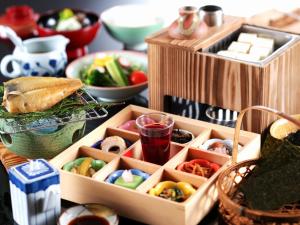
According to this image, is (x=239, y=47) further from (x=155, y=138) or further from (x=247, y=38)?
(x=155, y=138)

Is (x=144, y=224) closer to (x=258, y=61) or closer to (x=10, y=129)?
(x=10, y=129)

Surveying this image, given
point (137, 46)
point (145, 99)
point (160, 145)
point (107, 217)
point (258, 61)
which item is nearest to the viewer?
point (107, 217)

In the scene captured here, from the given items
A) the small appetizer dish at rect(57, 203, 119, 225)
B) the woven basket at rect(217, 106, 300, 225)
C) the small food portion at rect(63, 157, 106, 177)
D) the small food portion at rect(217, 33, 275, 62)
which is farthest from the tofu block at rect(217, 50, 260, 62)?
the small appetizer dish at rect(57, 203, 119, 225)

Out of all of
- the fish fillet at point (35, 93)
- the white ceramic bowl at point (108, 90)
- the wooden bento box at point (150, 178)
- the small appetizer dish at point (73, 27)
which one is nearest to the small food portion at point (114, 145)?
the wooden bento box at point (150, 178)

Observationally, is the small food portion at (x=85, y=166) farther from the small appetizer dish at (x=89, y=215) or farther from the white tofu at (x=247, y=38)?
the white tofu at (x=247, y=38)

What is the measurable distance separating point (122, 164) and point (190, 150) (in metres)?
0.16

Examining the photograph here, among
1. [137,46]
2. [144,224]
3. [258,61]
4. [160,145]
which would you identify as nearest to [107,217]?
[144,224]

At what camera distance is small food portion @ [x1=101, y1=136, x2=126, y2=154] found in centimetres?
154

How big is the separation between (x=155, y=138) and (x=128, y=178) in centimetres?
12

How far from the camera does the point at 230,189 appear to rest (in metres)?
1.36

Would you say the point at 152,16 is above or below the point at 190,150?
above

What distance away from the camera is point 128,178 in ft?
4.60

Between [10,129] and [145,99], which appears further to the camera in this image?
[145,99]

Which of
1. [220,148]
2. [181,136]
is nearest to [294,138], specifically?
[220,148]
